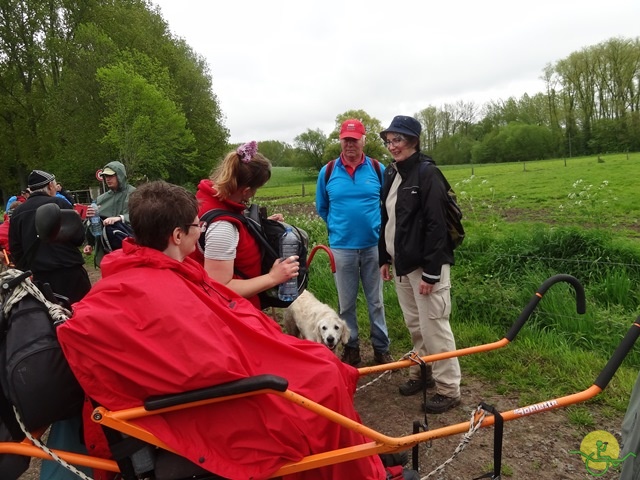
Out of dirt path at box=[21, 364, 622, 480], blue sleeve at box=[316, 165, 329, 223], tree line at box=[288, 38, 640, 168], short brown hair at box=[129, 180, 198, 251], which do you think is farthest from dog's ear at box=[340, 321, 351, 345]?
tree line at box=[288, 38, 640, 168]

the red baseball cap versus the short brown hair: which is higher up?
the red baseball cap

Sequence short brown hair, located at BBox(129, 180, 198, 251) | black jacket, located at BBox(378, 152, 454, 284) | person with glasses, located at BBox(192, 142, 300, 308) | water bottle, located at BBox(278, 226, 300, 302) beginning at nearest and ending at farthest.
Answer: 1. short brown hair, located at BBox(129, 180, 198, 251)
2. person with glasses, located at BBox(192, 142, 300, 308)
3. water bottle, located at BBox(278, 226, 300, 302)
4. black jacket, located at BBox(378, 152, 454, 284)

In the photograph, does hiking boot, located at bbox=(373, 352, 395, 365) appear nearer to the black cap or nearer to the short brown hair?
the black cap

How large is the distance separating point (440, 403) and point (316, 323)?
4.78 feet

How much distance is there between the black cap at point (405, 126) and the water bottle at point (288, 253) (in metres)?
1.27

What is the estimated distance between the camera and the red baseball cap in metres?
4.40

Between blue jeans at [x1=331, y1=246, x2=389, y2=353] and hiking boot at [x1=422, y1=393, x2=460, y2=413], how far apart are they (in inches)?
41.5

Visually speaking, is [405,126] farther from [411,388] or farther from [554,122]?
[554,122]

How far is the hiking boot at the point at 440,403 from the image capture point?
12.2 feet

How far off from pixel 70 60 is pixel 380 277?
94.6 feet

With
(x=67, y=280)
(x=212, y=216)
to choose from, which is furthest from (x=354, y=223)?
(x=67, y=280)

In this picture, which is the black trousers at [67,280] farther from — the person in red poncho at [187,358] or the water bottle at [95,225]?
the person in red poncho at [187,358]

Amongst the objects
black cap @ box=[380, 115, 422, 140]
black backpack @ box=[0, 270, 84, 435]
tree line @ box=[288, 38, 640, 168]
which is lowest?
black backpack @ box=[0, 270, 84, 435]

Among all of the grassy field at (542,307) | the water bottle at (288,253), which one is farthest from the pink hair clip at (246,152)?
the grassy field at (542,307)
